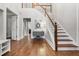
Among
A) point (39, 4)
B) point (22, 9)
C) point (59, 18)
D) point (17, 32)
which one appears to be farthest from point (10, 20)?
point (59, 18)

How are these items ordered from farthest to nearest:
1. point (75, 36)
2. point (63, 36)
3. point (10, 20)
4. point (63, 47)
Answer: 1. point (10, 20)
2. point (63, 36)
3. point (75, 36)
4. point (63, 47)

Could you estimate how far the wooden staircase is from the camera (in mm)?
5547

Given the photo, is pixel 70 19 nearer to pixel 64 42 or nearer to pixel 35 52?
pixel 64 42

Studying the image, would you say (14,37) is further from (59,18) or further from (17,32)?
(59,18)

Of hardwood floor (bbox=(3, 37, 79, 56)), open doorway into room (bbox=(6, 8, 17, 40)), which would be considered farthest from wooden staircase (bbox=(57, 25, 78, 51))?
open doorway into room (bbox=(6, 8, 17, 40))

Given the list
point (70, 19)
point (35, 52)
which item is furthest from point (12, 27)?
point (35, 52)

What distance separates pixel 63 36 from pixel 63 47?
1137 mm

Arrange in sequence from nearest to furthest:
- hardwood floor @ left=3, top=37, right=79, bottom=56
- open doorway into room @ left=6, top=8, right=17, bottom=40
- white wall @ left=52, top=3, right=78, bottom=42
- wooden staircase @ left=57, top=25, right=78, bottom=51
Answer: hardwood floor @ left=3, top=37, right=79, bottom=56 < wooden staircase @ left=57, top=25, right=78, bottom=51 < white wall @ left=52, top=3, right=78, bottom=42 < open doorway into room @ left=6, top=8, right=17, bottom=40

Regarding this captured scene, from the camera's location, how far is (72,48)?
18.2 ft

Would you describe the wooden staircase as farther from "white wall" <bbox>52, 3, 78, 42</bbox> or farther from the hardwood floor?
the hardwood floor

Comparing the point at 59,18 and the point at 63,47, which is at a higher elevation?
the point at 59,18

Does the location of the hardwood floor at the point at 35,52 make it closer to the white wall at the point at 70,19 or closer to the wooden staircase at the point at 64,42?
the wooden staircase at the point at 64,42

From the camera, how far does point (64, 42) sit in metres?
6.16

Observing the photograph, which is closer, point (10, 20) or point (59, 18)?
point (59, 18)
